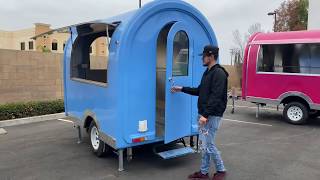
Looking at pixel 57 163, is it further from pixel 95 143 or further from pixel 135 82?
pixel 135 82

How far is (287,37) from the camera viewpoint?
10586 mm

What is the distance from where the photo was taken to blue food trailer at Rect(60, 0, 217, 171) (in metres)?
5.52

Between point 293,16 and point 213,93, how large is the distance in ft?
112

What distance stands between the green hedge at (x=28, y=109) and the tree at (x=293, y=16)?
28.4 meters

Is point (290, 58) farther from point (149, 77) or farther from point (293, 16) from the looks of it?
point (293, 16)

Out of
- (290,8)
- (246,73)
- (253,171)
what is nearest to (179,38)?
(253,171)

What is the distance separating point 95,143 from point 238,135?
3.84 metres

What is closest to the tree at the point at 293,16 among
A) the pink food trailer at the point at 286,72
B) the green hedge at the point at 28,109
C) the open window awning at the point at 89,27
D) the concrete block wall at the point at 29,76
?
the pink food trailer at the point at 286,72

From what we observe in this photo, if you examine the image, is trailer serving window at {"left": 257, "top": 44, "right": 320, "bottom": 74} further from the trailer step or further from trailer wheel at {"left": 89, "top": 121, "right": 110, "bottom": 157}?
trailer wheel at {"left": 89, "top": 121, "right": 110, "bottom": 157}

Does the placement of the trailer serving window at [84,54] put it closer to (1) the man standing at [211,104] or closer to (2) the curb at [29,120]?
(1) the man standing at [211,104]

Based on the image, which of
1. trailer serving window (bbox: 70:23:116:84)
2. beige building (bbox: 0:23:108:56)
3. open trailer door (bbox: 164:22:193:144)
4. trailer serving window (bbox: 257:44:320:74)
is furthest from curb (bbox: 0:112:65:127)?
beige building (bbox: 0:23:108:56)

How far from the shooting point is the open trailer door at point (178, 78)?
5.70 metres

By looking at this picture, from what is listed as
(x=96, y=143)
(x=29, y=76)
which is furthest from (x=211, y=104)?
(x=29, y=76)

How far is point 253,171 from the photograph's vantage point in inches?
234
